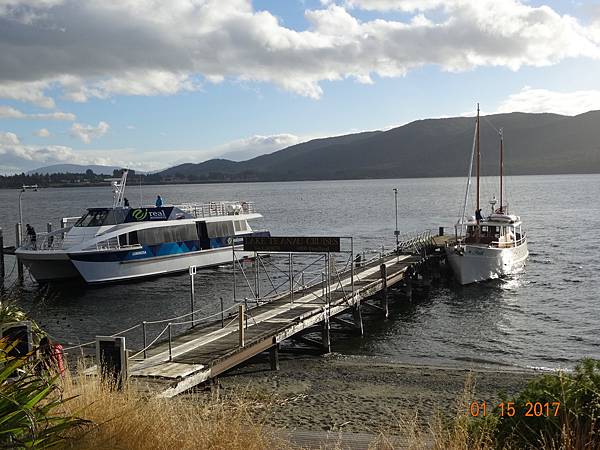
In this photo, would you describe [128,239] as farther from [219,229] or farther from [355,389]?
[355,389]

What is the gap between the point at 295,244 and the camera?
20703mm

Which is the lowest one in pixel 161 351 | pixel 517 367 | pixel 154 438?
pixel 517 367

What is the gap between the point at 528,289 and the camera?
111ft

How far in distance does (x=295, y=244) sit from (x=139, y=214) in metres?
19.6

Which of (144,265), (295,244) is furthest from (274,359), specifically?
(144,265)

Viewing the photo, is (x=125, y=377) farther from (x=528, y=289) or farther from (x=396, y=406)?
(x=528, y=289)

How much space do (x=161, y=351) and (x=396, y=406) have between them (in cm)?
634

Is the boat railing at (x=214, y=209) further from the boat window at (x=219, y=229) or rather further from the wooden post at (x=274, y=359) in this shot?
the wooden post at (x=274, y=359)

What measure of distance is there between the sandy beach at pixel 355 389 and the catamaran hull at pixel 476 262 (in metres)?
16.1

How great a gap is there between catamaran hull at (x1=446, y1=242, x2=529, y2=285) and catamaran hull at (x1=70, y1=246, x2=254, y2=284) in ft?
41.3

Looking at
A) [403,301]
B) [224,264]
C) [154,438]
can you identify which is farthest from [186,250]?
[154,438]

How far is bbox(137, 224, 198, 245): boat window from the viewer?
3747 centimetres
